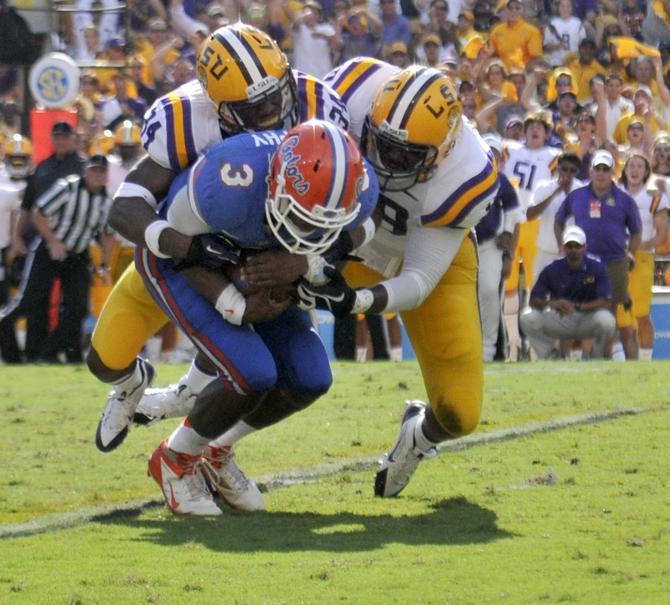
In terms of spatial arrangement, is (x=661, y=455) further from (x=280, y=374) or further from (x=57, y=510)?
(x=57, y=510)

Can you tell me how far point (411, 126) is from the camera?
4.76 meters

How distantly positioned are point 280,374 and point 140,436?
1.79 metres

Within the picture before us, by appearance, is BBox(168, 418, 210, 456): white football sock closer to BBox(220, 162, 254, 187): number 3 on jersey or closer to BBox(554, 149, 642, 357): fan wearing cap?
BBox(220, 162, 254, 187): number 3 on jersey

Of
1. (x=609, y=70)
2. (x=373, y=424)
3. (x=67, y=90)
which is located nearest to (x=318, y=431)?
(x=373, y=424)

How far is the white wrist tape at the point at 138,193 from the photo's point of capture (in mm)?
4891

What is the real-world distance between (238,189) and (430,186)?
2.54ft

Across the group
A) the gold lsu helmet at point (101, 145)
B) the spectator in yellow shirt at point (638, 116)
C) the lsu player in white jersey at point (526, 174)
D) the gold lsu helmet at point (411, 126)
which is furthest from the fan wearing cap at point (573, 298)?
the gold lsu helmet at point (411, 126)

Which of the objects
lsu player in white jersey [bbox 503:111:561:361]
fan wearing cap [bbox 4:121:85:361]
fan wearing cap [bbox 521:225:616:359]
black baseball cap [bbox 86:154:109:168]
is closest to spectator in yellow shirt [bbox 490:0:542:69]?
lsu player in white jersey [bbox 503:111:561:361]

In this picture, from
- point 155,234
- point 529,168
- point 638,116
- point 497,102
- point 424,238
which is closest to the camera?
point 155,234

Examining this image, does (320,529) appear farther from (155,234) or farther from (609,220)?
(609,220)

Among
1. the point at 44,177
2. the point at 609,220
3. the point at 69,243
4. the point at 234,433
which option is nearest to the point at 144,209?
the point at 234,433

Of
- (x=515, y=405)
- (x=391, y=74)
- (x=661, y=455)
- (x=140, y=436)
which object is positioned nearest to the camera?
(x=391, y=74)

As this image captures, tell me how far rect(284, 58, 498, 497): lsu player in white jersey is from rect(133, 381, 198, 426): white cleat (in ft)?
2.55

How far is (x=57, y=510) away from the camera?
4.94 meters
